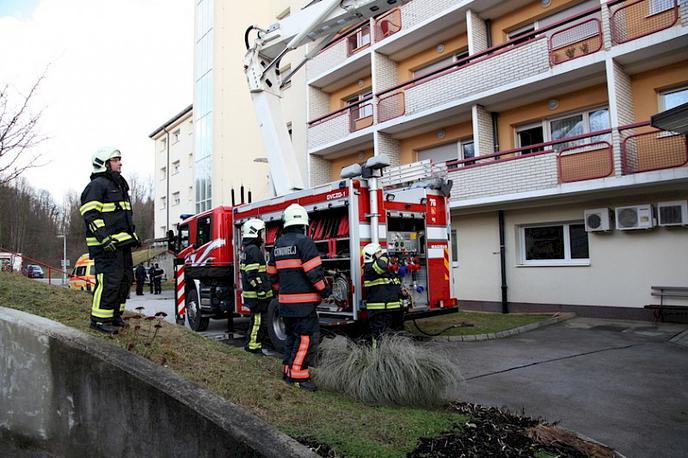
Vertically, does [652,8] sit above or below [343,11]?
above

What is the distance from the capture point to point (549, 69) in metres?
11.5

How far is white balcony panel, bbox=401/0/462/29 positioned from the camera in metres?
14.3

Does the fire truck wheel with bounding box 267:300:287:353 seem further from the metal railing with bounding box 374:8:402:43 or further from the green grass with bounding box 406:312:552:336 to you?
the metal railing with bounding box 374:8:402:43

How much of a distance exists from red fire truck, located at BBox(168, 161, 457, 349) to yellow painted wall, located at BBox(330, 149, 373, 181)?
8.75 metres

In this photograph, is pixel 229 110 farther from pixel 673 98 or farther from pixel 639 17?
pixel 673 98

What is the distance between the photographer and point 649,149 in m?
10.0

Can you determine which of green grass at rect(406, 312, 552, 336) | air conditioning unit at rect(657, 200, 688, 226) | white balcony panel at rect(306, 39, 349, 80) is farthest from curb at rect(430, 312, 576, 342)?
white balcony panel at rect(306, 39, 349, 80)

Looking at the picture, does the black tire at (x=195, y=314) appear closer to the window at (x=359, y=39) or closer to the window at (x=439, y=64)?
the window at (x=439, y=64)

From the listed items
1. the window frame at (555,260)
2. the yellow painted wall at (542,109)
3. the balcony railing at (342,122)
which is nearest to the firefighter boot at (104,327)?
the window frame at (555,260)

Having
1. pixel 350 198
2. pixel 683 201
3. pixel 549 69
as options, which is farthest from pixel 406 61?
pixel 350 198

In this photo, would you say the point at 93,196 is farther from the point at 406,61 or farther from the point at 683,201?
the point at 406,61

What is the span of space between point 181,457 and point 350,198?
4.71 m

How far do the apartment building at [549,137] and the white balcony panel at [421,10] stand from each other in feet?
0.14

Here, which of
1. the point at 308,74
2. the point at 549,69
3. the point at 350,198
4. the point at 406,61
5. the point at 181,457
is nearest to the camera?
the point at 181,457
